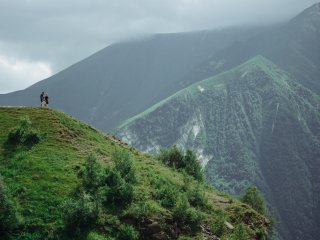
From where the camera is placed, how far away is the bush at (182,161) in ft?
289

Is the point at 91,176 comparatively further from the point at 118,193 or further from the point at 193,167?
the point at 193,167

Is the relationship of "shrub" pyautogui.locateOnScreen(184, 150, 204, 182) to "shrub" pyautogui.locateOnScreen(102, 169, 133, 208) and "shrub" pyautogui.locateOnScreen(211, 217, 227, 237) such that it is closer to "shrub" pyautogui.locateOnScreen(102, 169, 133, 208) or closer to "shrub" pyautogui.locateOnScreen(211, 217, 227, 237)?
"shrub" pyautogui.locateOnScreen(211, 217, 227, 237)

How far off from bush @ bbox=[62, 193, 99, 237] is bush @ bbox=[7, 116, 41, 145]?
1825cm

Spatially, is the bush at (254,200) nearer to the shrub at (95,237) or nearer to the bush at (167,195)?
the bush at (167,195)

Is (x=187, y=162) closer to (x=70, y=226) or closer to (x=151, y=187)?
(x=151, y=187)

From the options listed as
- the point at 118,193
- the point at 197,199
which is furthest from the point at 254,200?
the point at 118,193

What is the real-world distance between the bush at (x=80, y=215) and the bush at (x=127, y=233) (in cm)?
287

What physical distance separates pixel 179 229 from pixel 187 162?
36.4m

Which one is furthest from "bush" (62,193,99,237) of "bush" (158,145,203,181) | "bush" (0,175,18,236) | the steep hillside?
"bush" (158,145,203,181)

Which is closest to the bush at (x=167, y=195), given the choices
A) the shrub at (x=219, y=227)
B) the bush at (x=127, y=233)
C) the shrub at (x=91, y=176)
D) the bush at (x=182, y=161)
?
the shrub at (x=219, y=227)

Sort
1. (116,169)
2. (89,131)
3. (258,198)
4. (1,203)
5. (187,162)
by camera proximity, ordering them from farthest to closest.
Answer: (258,198) < (187,162) < (89,131) < (116,169) < (1,203)

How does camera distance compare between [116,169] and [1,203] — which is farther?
[116,169]

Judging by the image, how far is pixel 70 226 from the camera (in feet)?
163

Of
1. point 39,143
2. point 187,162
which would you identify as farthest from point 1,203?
point 187,162
